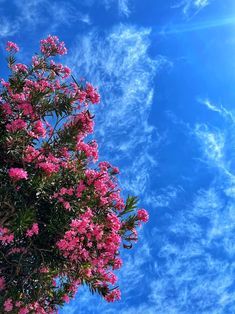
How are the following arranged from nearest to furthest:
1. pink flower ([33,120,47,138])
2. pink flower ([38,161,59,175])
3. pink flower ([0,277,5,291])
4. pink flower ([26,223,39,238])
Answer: pink flower ([26,223,39,238]) < pink flower ([0,277,5,291]) < pink flower ([38,161,59,175]) < pink flower ([33,120,47,138])

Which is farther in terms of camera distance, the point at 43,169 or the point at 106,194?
the point at 106,194

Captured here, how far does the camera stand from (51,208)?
10422 mm

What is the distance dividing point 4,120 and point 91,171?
2.50m

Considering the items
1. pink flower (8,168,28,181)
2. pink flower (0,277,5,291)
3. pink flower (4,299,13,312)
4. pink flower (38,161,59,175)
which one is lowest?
pink flower (4,299,13,312)

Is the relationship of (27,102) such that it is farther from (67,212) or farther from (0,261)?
(0,261)

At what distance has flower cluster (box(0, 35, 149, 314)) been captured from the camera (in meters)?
9.99

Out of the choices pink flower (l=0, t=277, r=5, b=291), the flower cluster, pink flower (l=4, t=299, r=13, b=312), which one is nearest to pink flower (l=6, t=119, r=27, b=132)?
the flower cluster

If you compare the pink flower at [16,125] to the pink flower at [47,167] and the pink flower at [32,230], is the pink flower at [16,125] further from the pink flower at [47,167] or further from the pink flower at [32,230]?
the pink flower at [32,230]

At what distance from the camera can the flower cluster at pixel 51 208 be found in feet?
32.8

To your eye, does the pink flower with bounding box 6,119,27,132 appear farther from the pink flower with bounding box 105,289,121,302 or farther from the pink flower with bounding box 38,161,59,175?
the pink flower with bounding box 105,289,121,302

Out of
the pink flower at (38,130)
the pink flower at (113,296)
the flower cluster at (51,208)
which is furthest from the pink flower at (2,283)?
the pink flower at (38,130)

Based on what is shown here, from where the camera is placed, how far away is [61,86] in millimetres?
12180

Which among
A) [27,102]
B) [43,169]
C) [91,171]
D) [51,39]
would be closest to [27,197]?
[43,169]

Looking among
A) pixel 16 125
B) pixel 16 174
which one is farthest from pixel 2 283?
pixel 16 125
